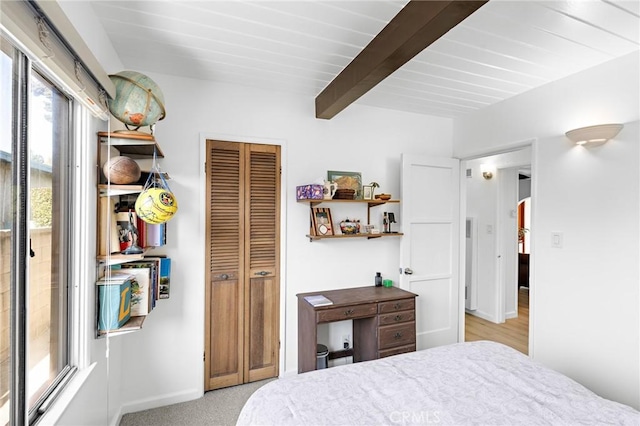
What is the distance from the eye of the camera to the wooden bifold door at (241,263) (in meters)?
2.68

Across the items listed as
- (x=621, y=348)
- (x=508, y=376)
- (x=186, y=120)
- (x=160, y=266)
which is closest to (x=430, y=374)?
(x=508, y=376)

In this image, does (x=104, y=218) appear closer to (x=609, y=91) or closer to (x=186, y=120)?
(x=186, y=120)

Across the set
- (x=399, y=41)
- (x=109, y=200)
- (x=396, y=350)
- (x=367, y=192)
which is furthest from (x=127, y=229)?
(x=396, y=350)

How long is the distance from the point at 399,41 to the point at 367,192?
161 cm

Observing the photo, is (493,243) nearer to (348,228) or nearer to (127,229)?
(348,228)

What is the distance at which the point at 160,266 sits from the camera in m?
2.32

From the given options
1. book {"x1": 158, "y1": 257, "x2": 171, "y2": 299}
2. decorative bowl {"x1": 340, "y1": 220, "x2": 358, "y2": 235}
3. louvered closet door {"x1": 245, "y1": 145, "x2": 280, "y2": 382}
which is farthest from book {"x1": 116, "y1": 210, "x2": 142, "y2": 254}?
decorative bowl {"x1": 340, "y1": 220, "x2": 358, "y2": 235}

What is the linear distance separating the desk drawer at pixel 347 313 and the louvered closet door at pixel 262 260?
0.50 meters

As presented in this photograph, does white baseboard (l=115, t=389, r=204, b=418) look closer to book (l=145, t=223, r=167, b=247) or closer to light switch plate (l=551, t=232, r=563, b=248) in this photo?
book (l=145, t=223, r=167, b=247)

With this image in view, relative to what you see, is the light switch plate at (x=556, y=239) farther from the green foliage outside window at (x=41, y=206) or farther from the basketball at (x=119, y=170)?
the green foliage outside window at (x=41, y=206)

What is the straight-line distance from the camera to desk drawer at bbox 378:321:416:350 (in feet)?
9.14

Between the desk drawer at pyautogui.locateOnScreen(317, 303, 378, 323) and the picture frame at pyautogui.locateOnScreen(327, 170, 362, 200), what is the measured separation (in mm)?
995

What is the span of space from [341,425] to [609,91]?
9.00 ft

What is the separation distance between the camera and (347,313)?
2.69 metres
